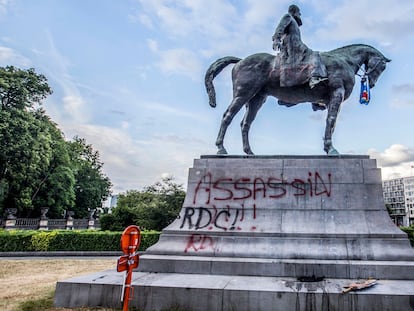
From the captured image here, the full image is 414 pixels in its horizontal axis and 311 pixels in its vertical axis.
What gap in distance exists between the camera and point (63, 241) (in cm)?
1922

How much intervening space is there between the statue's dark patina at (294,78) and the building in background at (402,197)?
112 m

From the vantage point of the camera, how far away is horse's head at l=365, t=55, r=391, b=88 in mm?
8969

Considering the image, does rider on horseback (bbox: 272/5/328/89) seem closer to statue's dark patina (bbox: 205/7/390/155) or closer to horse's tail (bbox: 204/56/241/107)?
statue's dark patina (bbox: 205/7/390/155)

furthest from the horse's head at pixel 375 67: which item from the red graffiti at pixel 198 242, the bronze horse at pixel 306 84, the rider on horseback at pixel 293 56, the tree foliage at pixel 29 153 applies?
the tree foliage at pixel 29 153

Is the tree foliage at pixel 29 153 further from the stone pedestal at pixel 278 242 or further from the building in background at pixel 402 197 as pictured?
the building in background at pixel 402 197

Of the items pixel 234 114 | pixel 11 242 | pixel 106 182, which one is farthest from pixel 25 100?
pixel 234 114

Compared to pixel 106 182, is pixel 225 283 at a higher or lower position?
lower

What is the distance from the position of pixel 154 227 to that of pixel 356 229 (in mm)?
21005

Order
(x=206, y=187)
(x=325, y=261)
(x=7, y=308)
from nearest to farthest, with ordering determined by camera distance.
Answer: (x=7, y=308)
(x=325, y=261)
(x=206, y=187)

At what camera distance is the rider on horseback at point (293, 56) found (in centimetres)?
831

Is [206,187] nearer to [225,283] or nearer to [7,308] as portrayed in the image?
[225,283]

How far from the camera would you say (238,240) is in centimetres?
703

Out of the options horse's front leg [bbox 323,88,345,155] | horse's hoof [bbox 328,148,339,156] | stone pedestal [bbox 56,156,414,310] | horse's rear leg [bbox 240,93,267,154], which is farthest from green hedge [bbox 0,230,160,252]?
horse's hoof [bbox 328,148,339,156]

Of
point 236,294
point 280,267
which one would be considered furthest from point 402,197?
point 236,294
